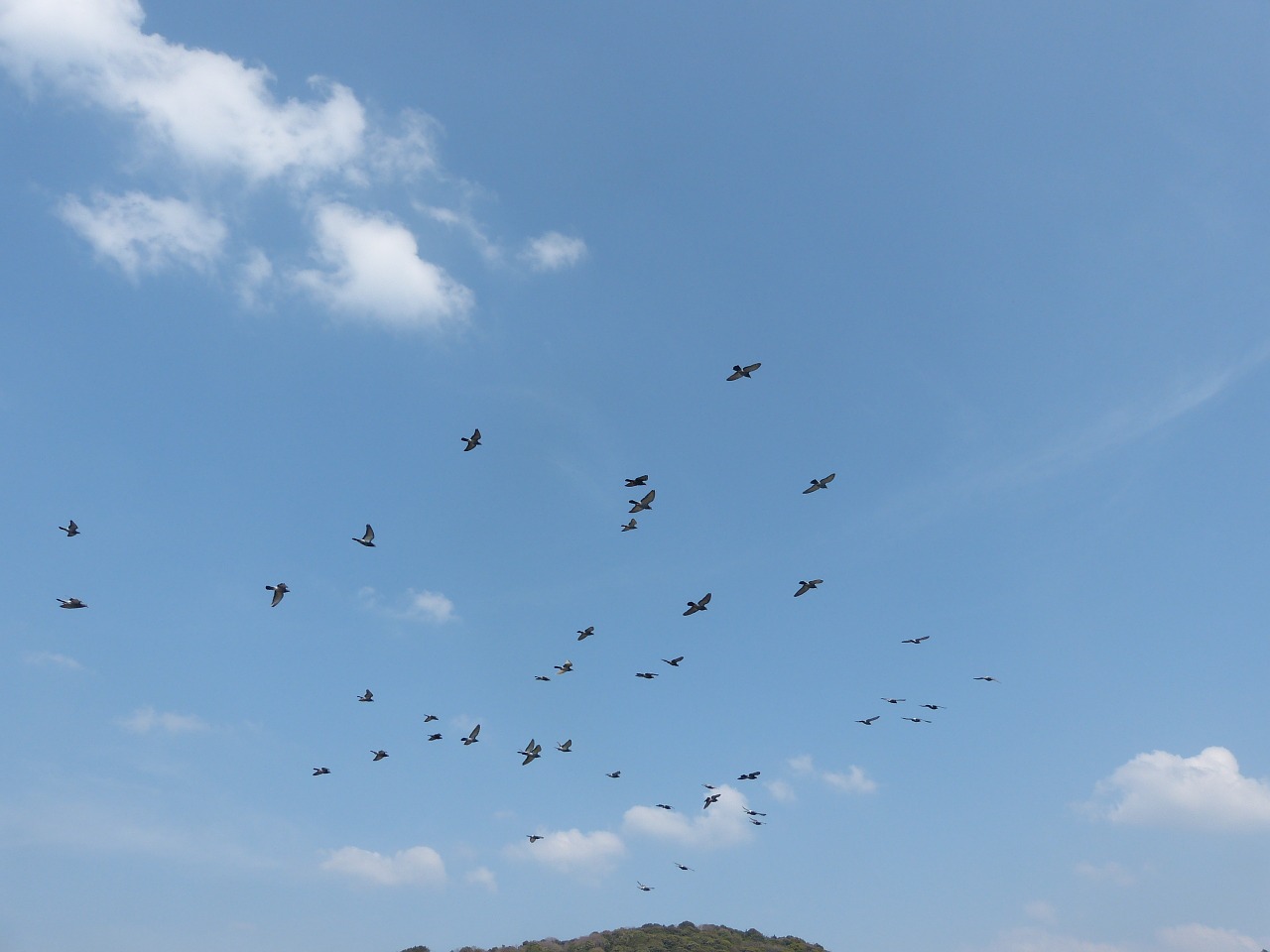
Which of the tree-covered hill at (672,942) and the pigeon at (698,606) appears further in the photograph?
the tree-covered hill at (672,942)

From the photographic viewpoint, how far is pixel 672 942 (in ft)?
316

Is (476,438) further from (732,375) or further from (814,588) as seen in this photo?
(814,588)

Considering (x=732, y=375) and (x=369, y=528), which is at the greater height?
(x=732, y=375)

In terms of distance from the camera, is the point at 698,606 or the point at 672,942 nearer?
the point at 698,606

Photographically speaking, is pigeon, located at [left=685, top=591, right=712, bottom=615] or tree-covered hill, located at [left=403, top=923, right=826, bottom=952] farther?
tree-covered hill, located at [left=403, top=923, right=826, bottom=952]

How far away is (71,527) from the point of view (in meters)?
49.1

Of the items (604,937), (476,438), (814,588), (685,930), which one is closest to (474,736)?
(476,438)

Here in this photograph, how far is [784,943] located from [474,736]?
223 feet

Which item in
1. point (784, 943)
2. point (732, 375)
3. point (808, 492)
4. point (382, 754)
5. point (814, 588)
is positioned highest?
point (732, 375)

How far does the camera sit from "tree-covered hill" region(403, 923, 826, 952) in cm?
9441

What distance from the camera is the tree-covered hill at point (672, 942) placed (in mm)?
94413

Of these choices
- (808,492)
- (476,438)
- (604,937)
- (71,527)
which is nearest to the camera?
(71,527)

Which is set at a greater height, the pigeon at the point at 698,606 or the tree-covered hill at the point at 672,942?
the pigeon at the point at 698,606

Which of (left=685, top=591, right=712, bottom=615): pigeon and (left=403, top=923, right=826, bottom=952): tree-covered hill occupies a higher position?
(left=685, top=591, right=712, bottom=615): pigeon
